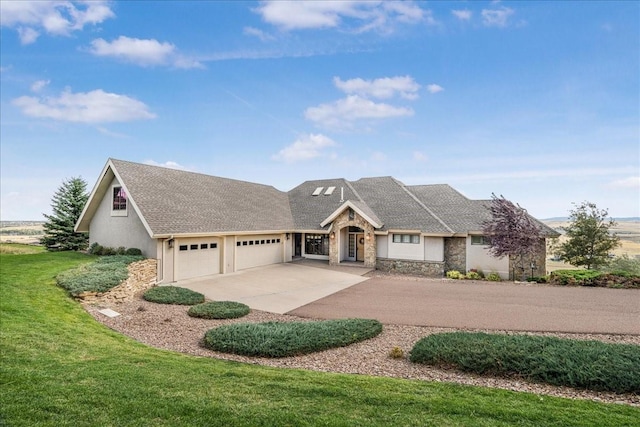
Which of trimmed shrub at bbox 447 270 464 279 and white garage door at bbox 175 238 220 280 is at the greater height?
white garage door at bbox 175 238 220 280

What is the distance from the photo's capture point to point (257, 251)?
75.2 ft

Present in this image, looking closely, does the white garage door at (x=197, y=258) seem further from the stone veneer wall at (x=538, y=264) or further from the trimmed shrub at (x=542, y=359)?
the stone veneer wall at (x=538, y=264)

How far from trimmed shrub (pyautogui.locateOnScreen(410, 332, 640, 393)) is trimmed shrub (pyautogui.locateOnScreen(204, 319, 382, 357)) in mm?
1917

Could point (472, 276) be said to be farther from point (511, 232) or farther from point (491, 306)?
point (491, 306)

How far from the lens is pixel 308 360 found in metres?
7.95

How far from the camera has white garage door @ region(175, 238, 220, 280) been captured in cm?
1788

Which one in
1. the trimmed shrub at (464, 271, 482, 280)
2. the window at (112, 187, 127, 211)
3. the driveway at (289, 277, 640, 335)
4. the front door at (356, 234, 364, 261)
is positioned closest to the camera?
the driveway at (289, 277, 640, 335)

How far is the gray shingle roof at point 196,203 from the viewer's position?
57.1ft

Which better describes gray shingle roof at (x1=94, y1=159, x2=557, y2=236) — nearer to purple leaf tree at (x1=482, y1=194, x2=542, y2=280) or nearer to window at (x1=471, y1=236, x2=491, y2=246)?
window at (x1=471, y1=236, x2=491, y2=246)

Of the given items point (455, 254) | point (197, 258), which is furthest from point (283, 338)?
point (455, 254)

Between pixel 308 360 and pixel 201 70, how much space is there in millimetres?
17344

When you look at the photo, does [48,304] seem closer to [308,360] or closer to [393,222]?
[308,360]

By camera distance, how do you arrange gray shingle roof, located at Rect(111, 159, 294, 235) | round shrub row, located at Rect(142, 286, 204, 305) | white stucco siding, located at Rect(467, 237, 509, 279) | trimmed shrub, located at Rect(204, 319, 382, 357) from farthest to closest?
white stucco siding, located at Rect(467, 237, 509, 279) < gray shingle roof, located at Rect(111, 159, 294, 235) < round shrub row, located at Rect(142, 286, 204, 305) < trimmed shrub, located at Rect(204, 319, 382, 357)

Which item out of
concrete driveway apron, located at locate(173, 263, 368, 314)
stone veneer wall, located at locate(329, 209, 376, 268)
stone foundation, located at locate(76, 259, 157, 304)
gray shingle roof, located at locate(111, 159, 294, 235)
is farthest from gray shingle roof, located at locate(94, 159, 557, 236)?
concrete driveway apron, located at locate(173, 263, 368, 314)
